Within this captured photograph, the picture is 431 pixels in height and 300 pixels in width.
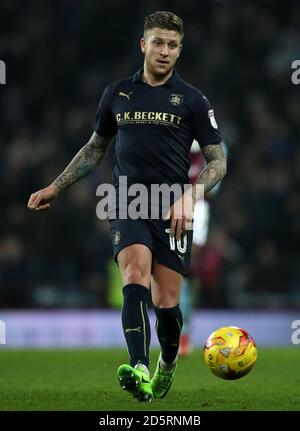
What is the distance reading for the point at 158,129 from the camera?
6.00 m

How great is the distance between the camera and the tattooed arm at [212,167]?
5.93m

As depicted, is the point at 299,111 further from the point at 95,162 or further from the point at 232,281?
the point at 95,162

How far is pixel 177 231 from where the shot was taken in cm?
574

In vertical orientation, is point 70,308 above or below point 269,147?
below

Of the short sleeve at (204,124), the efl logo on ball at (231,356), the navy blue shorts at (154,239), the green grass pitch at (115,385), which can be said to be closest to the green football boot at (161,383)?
the green grass pitch at (115,385)

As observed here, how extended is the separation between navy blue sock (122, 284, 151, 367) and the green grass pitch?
0.28m

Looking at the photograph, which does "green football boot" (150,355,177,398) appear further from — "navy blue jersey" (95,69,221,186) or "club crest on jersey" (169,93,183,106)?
"club crest on jersey" (169,93,183,106)

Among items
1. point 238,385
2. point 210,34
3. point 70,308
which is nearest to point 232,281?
point 70,308

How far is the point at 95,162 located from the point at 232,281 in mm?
6639

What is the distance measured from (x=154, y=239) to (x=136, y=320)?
0.45m

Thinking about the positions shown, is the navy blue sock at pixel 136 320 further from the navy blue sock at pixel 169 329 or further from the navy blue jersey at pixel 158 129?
the navy blue jersey at pixel 158 129

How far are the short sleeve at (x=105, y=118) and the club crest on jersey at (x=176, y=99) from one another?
362 mm

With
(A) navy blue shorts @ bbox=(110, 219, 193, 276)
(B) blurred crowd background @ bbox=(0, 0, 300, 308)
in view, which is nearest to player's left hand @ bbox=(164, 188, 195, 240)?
(A) navy blue shorts @ bbox=(110, 219, 193, 276)

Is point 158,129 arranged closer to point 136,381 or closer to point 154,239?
point 154,239
